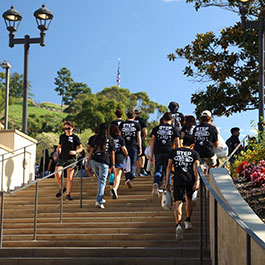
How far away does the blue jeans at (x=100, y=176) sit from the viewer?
10.6 metres

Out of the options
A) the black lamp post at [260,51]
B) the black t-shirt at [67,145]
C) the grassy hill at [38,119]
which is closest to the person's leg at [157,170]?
the black t-shirt at [67,145]

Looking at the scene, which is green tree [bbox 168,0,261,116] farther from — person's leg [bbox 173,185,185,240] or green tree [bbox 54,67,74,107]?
green tree [bbox 54,67,74,107]

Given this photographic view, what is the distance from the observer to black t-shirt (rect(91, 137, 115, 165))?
1078 cm

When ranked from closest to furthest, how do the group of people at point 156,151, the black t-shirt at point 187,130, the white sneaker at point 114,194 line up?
the group of people at point 156,151
the white sneaker at point 114,194
the black t-shirt at point 187,130

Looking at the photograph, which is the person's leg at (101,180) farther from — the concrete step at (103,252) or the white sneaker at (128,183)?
the concrete step at (103,252)

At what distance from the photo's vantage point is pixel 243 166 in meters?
11.9

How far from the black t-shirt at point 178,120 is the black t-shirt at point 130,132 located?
3.55 feet

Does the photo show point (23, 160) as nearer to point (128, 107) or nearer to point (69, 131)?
point (69, 131)

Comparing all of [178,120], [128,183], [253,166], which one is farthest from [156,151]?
[178,120]

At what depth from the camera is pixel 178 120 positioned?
13047 millimetres

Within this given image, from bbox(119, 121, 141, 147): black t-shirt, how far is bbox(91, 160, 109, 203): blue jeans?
1545mm

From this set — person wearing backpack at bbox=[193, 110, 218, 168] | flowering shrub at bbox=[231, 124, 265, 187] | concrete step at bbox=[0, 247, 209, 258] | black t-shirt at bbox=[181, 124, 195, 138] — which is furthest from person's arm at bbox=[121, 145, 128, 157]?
concrete step at bbox=[0, 247, 209, 258]

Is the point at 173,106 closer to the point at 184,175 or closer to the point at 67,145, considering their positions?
the point at 67,145

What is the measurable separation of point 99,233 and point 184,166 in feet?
6.47
